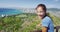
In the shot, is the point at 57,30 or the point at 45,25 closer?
the point at 45,25

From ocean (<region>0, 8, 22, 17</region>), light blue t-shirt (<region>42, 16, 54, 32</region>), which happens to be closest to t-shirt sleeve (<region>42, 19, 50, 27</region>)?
light blue t-shirt (<region>42, 16, 54, 32</region>)

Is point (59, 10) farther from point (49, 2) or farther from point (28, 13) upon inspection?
point (28, 13)

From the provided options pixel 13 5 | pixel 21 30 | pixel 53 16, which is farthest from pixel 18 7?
pixel 53 16

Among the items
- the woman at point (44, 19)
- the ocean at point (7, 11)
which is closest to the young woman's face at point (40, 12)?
the woman at point (44, 19)

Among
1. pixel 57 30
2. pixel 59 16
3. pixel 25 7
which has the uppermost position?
pixel 25 7

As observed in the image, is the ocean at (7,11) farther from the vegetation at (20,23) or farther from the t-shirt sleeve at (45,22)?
the t-shirt sleeve at (45,22)

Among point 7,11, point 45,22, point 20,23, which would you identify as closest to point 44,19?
point 45,22

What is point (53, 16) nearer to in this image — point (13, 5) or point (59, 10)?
point (59, 10)

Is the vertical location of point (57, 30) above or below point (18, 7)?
below
